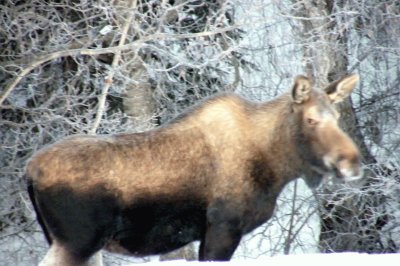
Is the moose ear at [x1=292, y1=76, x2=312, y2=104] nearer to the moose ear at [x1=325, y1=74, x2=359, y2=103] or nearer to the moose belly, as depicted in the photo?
the moose ear at [x1=325, y1=74, x2=359, y2=103]

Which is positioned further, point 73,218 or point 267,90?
point 267,90

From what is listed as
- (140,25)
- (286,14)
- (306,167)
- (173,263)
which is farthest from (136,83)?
(173,263)

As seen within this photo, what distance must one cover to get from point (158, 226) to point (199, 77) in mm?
6730

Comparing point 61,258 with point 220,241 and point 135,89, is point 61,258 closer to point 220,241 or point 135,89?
point 220,241

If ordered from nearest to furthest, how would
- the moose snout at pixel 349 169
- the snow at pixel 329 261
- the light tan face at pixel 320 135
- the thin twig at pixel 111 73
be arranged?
the snow at pixel 329 261 → the moose snout at pixel 349 169 → the light tan face at pixel 320 135 → the thin twig at pixel 111 73

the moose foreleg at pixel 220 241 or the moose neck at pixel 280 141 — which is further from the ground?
the moose neck at pixel 280 141

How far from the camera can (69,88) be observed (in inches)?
594

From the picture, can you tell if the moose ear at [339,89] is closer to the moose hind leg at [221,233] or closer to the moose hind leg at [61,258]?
the moose hind leg at [221,233]

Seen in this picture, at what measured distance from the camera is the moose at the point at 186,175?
9.17 metres

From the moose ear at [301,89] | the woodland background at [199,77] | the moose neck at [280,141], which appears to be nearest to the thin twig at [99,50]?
the woodland background at [199,77]

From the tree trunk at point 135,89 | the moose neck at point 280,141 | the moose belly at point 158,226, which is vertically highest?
the moose neck at point 280,141

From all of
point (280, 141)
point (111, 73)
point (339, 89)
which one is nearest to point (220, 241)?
point (280, 141)

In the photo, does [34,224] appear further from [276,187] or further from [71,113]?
[276,187]

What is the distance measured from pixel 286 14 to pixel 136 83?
2.22 metres
